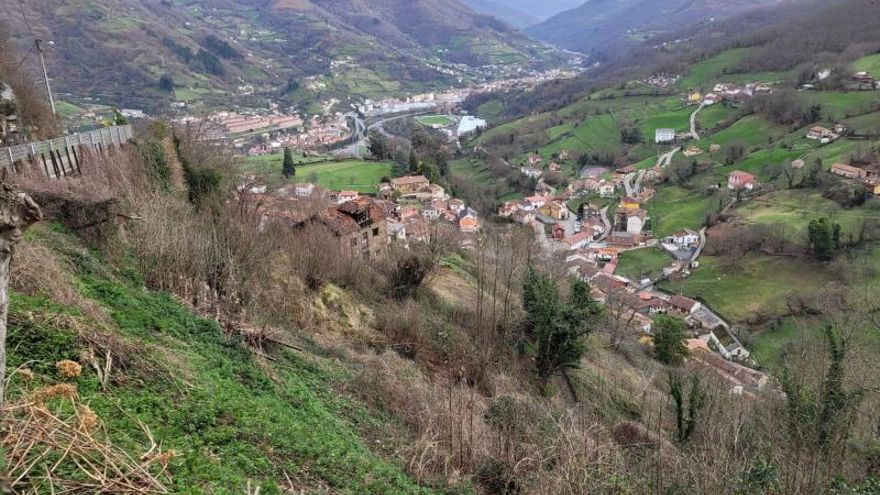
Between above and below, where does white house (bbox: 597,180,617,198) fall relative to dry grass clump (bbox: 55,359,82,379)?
below

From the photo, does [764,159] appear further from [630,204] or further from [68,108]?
[68,108]

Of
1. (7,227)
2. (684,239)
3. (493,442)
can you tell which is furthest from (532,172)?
(7,227)

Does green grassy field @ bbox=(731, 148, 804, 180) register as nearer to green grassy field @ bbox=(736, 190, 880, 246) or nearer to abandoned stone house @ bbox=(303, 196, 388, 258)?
green grassy field @ bbox=(736, 190, 880, 246)

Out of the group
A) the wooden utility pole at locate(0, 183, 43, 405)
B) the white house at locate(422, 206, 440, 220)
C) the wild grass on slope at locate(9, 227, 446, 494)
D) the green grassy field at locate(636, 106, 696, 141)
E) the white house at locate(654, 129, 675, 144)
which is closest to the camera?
the wooden utility pole at locate(0, 183, 43, 405)

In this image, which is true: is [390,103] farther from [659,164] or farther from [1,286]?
[1,286]

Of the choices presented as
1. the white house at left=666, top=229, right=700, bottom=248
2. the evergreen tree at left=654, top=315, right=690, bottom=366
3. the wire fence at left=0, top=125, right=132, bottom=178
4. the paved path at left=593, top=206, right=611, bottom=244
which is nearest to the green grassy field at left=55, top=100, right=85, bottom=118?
the wire fence at left=0, top=125, right=132, bottom=178

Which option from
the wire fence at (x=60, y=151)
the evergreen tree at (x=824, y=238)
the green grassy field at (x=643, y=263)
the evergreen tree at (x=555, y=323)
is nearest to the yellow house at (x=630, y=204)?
the green grassy field at (x=643, y=263)

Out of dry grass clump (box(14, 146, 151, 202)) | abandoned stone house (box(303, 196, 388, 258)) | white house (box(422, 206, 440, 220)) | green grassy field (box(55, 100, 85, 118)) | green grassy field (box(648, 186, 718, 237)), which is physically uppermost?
dry grass clump (box(14, 146, 151, 202))

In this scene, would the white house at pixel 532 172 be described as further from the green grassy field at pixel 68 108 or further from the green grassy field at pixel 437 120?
the green grassy field at pixel 68 108
